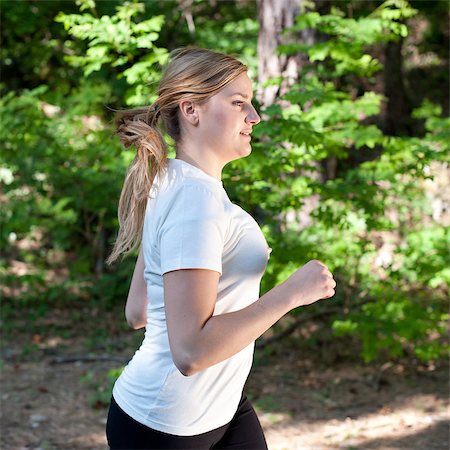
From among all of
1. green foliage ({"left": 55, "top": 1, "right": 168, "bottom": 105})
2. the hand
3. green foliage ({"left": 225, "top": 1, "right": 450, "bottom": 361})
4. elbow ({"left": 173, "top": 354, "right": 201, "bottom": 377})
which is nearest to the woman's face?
the hand

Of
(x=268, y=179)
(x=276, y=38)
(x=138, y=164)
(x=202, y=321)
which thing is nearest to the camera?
(x=202, y=321)

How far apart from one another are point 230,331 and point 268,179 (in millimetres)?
2898

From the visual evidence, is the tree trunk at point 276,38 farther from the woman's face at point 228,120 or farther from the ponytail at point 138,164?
the woman's face at point 228,120

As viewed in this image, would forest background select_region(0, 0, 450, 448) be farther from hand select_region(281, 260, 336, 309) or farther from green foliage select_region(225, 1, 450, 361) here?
hand select_region(281, 260, 336, 309)

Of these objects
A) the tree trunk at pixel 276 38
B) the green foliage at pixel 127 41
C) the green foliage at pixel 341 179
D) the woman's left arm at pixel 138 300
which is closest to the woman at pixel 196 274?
the woman's left arm at pixel 138 300

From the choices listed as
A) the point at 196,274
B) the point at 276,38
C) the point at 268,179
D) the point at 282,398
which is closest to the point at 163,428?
the point at 196,274

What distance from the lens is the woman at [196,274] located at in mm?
1537

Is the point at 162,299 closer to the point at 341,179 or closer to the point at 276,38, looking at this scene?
the point at 341,179

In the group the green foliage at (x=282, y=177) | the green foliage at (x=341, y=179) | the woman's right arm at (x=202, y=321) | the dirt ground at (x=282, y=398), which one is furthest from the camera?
the dirt ground at (x=282, y=398)

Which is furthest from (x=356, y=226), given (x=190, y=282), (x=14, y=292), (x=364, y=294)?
(x=14, y=292)

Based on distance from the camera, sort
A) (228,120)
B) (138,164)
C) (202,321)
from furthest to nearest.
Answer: (138,164)
(228,120)
(202,321)

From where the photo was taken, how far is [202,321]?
4.98 ft

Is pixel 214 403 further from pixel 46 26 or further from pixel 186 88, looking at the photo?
pixel 46 26

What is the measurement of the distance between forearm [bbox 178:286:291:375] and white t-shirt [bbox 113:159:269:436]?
12cm
